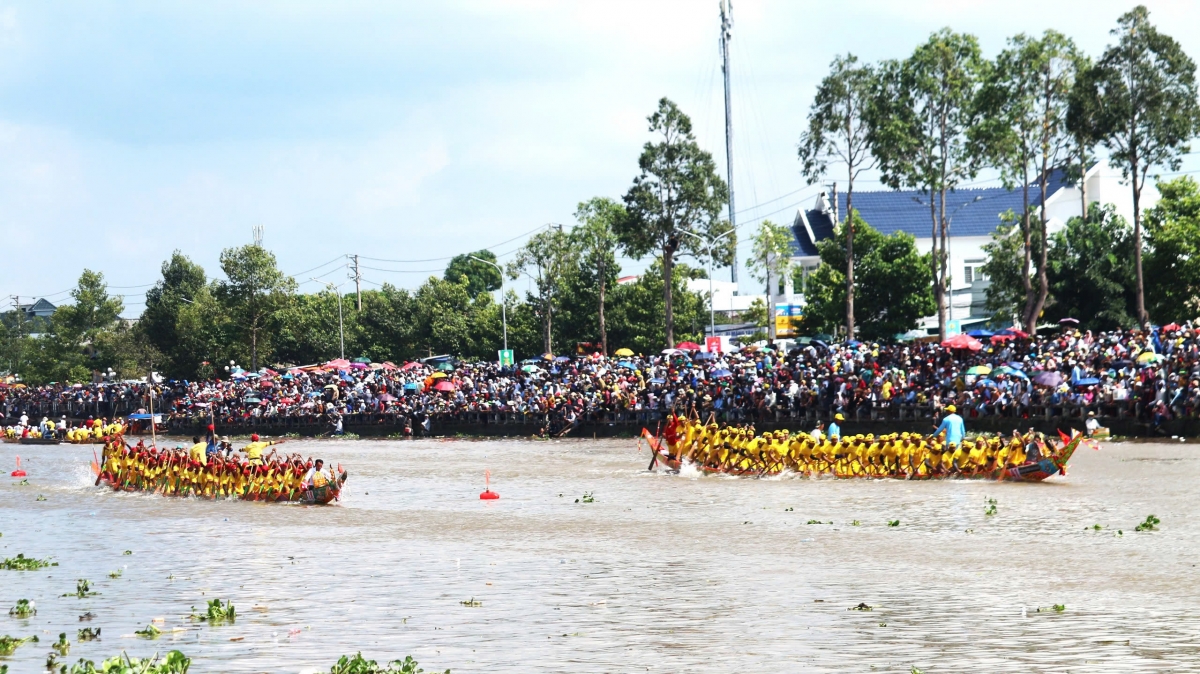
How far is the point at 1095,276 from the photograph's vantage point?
168ft

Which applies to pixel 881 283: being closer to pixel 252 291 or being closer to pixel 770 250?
pixel 770 250

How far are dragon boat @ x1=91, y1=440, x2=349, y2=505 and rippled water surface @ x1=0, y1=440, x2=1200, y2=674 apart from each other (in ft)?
2.05

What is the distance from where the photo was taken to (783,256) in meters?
67.8

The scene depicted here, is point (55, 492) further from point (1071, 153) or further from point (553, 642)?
point (1071, 153)

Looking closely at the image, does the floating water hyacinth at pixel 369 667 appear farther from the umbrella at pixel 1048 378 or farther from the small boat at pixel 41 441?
the small boat at pixel 41 441

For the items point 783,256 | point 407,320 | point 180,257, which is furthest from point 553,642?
point 180,257

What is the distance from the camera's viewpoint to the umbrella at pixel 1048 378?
1380 inches

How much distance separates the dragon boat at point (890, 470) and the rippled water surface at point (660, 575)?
0.44 m

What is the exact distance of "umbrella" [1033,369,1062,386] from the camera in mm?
35062

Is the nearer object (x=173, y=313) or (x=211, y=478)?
(x=211, y=478)

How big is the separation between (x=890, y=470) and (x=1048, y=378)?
8.10 m

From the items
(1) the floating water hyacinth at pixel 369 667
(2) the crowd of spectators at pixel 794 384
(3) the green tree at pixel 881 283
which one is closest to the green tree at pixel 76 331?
(2) the crowd of spectators at pixel 794 384

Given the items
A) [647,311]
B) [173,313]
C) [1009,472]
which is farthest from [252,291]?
[1009,472]

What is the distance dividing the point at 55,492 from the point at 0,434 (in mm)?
41014
